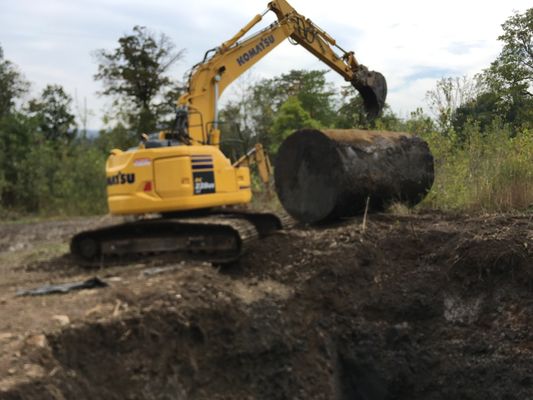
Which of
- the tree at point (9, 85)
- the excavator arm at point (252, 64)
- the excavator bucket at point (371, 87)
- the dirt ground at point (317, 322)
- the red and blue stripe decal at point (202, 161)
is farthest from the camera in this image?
the tree at point (9, 85)

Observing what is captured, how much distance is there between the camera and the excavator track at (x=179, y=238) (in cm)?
651

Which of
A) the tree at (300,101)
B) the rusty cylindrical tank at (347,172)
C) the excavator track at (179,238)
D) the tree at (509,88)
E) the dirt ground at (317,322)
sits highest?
the tree at (300,101)

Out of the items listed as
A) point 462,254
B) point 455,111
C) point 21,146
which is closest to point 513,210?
point 462,254

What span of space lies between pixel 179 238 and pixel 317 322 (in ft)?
7.16

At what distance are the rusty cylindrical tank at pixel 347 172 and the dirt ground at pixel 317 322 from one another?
61cm

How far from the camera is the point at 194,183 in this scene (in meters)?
6.86

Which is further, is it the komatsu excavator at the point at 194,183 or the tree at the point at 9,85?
the tree at the point at 9,85

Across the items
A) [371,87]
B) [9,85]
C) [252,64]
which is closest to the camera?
[252,64]

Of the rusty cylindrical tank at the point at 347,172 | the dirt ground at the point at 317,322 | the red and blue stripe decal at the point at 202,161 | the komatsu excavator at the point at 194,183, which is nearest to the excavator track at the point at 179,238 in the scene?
the komatsu excavator at the point at 194,183

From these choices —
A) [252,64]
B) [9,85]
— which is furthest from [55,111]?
[252,64]

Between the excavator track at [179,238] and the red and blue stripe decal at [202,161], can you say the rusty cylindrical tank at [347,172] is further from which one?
the red and blue stripe decal at [202,161]

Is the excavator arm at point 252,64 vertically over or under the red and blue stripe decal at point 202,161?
over

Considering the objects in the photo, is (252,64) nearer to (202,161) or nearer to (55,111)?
(202,161)

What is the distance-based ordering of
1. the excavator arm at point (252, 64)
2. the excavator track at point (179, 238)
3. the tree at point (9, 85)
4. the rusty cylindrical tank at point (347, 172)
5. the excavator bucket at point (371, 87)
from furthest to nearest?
the tree at point (9, 85) → the excavator bucket at point (371, 87) → the excavator arm at point (252, 64) → the rusty cylindrical tank at point (347, 172) → the excavator track at point (179, 238)
